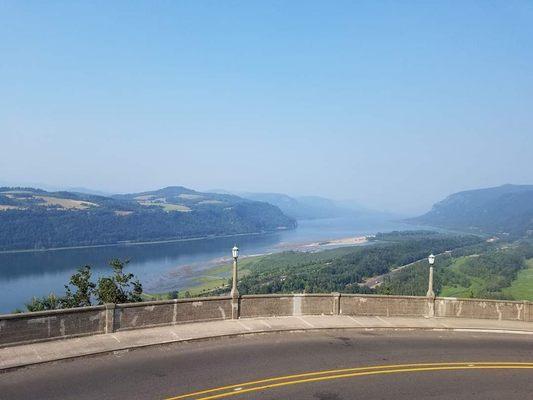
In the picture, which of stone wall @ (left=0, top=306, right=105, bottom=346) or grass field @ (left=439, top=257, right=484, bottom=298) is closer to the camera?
stone wall @ (left=0, top=306, right=105, bottom=346)

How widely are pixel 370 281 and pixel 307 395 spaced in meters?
122

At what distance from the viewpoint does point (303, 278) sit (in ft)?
420

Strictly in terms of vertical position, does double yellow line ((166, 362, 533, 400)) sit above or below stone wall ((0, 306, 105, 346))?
below

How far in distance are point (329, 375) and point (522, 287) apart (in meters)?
112

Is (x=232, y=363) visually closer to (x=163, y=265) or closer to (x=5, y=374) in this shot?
(x=5, y=374)

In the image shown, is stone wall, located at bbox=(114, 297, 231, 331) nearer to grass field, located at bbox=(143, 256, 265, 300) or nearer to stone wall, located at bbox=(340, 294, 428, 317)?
stone wall, located at bbox=(340, 294, 428, 317)

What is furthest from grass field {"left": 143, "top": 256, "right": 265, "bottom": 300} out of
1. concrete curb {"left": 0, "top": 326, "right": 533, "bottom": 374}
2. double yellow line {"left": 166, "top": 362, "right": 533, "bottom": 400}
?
double yellow line {"left": 166, "top": 362, "right": 533, "bottom": 400}

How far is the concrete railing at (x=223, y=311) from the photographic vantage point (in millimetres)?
15812

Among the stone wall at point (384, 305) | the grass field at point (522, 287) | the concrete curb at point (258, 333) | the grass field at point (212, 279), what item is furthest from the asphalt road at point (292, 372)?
the grass field at point (522, 287)

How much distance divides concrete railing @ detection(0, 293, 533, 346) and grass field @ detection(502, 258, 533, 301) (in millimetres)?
80518

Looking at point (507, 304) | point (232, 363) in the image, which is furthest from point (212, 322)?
point (507, 304)

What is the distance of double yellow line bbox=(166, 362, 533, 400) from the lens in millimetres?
12383

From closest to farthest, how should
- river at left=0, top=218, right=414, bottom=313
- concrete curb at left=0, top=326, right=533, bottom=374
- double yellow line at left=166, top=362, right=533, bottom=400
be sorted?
double yellow line at left=166, top=362, right=533, bottom=400
concrete curb at left=0, top=326, right=533, bottom=374
river at left=0, top=218, right=414, bottom=313

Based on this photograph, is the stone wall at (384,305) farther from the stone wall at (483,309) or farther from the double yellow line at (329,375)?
the double yellow line at (329,375)
